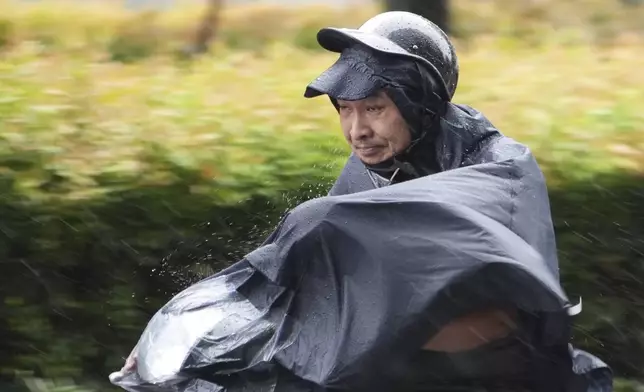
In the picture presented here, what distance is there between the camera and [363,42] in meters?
2.43

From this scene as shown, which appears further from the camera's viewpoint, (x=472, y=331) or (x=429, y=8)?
(x=429, y=8)

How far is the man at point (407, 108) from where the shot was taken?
8.00ft

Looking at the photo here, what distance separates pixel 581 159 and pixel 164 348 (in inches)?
104

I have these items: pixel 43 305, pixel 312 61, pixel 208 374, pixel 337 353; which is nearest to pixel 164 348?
pixel 208 374

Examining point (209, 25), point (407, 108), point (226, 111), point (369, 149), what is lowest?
point (209, 25)

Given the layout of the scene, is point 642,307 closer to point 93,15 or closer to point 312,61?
point 312,61

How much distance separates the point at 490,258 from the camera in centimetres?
202

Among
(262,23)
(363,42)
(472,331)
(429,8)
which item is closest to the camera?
(472,331)

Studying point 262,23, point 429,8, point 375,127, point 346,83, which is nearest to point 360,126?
point 375,127

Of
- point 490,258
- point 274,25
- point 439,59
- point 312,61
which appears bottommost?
point 274,25

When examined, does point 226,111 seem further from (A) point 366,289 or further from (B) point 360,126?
(A) point 366,289

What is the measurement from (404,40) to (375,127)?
228mm

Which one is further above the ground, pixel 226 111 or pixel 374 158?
pixel 374 158

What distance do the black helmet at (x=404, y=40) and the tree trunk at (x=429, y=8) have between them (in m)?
4.97
